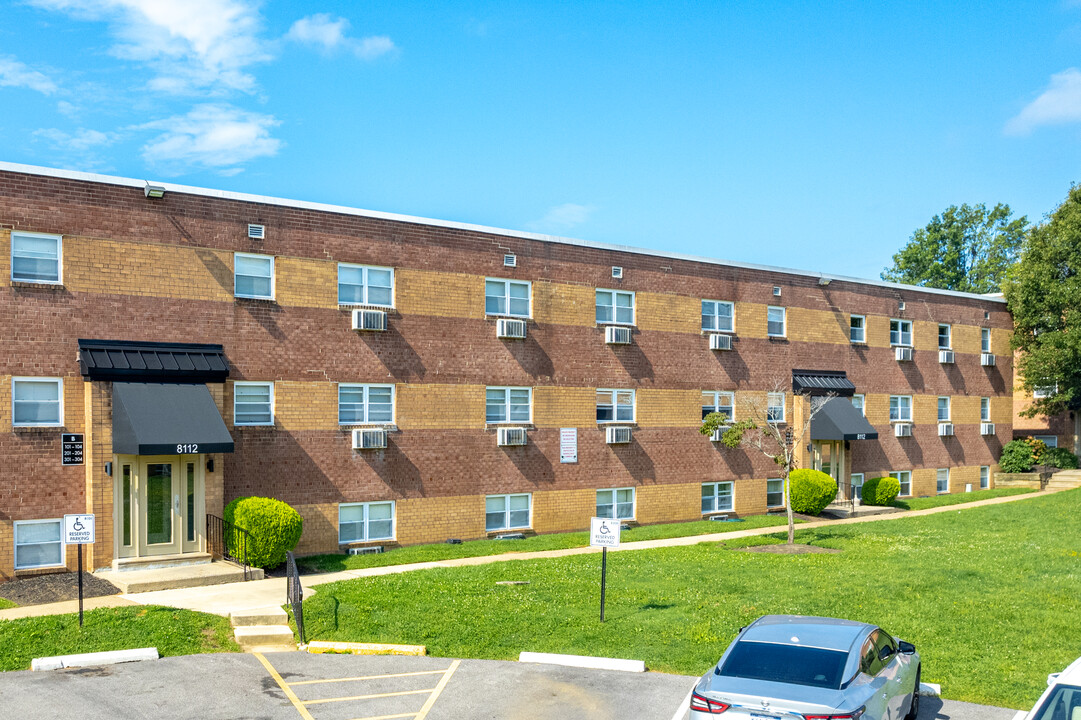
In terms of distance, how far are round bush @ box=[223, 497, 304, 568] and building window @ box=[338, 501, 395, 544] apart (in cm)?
314

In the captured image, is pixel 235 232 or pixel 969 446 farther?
pixel 969 446

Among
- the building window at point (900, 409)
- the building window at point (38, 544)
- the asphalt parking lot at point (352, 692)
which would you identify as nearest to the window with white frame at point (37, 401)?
the building window at point (38, 544)

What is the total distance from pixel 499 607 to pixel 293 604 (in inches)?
147

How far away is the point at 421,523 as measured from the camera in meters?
26.5

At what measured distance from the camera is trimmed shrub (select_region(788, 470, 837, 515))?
32.3 metres

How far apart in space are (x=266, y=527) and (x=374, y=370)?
19.4 ft

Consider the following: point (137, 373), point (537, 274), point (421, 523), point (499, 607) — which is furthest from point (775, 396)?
point (137, 373)

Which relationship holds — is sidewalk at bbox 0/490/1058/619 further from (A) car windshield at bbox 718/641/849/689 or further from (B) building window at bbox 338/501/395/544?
(A) car windshield at bbox 718/641/849/689

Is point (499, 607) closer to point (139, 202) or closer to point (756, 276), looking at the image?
point (139, 202)

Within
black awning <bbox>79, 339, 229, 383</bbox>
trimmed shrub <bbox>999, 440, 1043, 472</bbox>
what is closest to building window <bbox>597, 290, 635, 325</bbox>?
black awning <bbox>79, 339, 229, 383</bbox>

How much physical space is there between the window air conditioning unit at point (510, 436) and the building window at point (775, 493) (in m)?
11.4

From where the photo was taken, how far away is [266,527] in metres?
21.5

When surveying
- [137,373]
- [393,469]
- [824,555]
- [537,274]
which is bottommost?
[824,555]

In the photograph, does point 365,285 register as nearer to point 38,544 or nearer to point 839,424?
point 38,544
